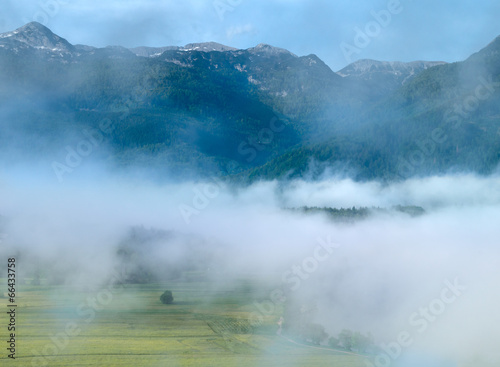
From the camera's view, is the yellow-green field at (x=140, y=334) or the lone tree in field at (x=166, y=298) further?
the lone tree in field at (x=166, y=298)

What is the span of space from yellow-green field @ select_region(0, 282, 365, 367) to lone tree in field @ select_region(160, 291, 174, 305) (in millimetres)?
1930

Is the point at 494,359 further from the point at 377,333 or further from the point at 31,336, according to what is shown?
the point at 31,336

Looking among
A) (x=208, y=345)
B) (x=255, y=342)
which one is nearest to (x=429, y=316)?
(x=255, y=342)

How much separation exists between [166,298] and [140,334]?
3979 cm

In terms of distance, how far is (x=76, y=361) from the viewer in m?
125

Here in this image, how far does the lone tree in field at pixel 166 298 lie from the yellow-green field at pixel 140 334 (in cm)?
193

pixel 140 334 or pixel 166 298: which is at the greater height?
pixel 166 298

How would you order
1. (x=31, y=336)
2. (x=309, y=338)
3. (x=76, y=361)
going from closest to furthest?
1. (x=76, y=361)
2. (x=31, y=336)
3. (x=309, y=338)

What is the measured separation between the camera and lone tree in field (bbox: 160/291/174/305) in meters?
189

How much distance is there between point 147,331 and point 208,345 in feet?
63.8

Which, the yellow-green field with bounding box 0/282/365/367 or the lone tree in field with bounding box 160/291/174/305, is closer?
the yellow-green field with bounding box 0/282/365/367

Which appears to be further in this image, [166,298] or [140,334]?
[166,298]

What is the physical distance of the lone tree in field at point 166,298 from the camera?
189312 millimetres

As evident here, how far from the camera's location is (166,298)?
7480 inches
